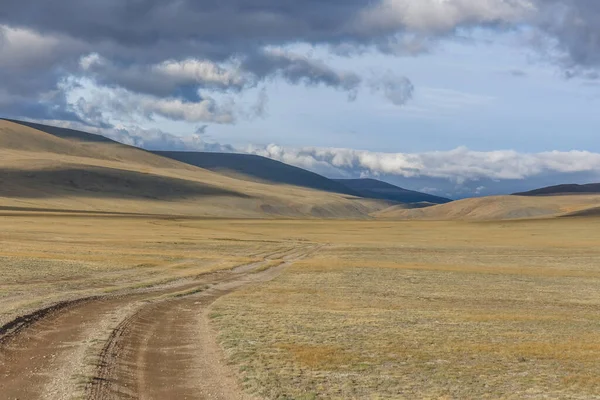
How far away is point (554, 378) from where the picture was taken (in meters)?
19.6

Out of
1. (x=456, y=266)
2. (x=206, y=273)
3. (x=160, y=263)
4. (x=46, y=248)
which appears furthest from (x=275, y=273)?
(x=46, y=248)

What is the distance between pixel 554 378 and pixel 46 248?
59522 mm

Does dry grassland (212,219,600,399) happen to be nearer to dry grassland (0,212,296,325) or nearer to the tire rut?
the tire rut

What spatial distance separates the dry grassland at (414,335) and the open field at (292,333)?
79mm

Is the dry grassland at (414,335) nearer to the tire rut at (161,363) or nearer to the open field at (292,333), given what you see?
the open field at (292,333)

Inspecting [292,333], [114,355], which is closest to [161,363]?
[114,355]

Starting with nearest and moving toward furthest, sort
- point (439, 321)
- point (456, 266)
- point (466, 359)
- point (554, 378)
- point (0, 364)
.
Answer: point (0, 364) < point (554, 378) < point (466, 359) < point (439, 321) < point (456, 266)

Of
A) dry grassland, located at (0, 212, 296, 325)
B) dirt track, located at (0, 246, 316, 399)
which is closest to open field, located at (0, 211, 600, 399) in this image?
dirt track, located at (0, 246, 316, 399)

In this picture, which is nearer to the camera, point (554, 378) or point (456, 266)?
point (554, 378)

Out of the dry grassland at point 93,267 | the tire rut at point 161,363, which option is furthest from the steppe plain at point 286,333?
the dry grassland at point 93,267

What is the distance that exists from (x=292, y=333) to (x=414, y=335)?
4.93 meters

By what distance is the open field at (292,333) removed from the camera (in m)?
17.8

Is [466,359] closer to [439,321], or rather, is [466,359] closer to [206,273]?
[439,321]

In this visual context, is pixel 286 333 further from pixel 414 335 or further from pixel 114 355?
pixel 114 355
